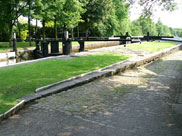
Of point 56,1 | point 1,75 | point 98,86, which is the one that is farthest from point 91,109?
point 56,1

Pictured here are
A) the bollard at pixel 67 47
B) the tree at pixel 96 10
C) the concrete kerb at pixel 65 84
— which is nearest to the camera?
the concrete kerb at pixel 65 84

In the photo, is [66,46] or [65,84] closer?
[65,84]

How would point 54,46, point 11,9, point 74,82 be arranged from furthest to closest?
point 11,9 < point 54,46 < point 74,82

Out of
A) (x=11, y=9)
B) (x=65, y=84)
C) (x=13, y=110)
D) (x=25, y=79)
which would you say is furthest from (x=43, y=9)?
(x=13, y=110)

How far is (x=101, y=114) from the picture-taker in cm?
576

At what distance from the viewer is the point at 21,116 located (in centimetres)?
556

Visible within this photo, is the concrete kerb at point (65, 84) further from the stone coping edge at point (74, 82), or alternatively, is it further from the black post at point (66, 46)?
the black post at point (66, 46)

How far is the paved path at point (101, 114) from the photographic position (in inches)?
186

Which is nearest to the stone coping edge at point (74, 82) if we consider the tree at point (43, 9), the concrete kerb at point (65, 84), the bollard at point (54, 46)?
the concrete kerb at point (65, 84)

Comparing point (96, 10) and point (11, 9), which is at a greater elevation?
point (96, 10)

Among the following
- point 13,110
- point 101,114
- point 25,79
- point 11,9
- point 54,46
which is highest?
point 11,9

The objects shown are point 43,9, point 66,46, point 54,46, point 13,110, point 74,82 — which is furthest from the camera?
point 43,9

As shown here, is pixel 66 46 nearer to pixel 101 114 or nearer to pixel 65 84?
pixel 65 84

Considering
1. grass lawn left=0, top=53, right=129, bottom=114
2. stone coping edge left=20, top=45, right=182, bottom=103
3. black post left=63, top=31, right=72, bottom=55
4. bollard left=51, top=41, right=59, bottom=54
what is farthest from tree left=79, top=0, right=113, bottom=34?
grass lawn left=0, top=53, right=129, bottom=114
